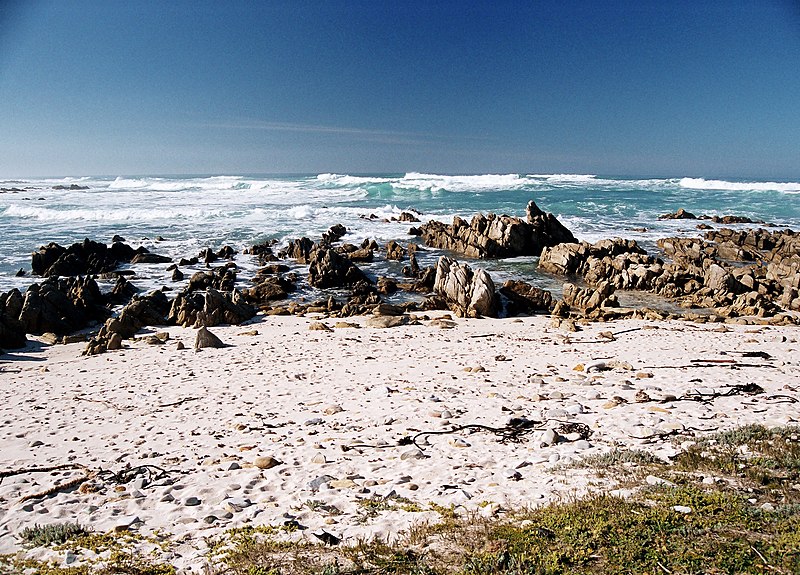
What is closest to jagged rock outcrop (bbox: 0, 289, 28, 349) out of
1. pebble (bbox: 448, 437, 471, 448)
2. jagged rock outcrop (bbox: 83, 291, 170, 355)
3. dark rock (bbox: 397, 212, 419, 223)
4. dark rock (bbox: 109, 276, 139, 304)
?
jagged rock outcrop (bbox: 83, 291, 170, 355)

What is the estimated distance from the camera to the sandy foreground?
496cm

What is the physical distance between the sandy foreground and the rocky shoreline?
8.26 feet

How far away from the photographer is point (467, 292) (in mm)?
16953

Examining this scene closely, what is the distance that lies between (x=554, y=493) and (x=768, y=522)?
5.62 ft

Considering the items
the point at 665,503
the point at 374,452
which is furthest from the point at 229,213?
the point at 665,503

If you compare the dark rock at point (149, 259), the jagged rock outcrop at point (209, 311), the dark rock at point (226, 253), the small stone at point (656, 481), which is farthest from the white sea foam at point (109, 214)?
the small stone at point (656, 481)

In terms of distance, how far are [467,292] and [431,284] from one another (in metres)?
3.49

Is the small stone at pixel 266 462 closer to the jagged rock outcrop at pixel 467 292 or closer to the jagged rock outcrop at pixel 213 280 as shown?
the jagged rock outcrop at pixel 467 292

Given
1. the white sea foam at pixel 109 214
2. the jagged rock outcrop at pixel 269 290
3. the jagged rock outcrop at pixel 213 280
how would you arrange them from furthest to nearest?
the white sea foam at pixel 109 214
the jagged rock outcrop at pixel 213 280
the jagged rock outcrop at pixel 269 290

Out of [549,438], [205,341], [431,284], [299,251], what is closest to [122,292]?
[205,341]

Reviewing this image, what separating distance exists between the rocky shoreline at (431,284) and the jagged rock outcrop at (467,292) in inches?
1.9

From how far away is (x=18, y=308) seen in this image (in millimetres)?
14312

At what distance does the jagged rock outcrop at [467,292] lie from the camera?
1617 centimetres

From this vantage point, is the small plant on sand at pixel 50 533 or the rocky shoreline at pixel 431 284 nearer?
the small plant on sand at pixel 50 533
